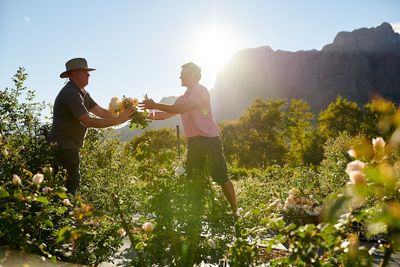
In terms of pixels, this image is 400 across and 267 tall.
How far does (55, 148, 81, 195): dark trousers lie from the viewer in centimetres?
458

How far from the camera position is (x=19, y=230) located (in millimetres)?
2582

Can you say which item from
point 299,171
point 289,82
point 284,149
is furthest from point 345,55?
point 299,171

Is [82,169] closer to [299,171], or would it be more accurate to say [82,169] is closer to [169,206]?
[169,206]

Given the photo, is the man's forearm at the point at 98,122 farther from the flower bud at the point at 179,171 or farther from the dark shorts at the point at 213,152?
the flower bud at the point at 179,171

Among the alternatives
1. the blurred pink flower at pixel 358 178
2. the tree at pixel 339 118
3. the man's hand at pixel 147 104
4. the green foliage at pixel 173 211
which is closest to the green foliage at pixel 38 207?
the green foliage at pixel 173 211

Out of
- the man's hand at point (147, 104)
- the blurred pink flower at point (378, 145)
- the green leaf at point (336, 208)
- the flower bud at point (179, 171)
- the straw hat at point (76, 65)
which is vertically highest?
the straw hat at point (76, 65)

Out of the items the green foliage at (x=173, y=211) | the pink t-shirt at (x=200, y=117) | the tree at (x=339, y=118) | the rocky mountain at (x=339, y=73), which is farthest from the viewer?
the rocky mountain at (x=339, y=73)

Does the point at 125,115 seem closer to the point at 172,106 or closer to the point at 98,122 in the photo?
the point at 98,122

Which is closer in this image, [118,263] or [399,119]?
[399,119]

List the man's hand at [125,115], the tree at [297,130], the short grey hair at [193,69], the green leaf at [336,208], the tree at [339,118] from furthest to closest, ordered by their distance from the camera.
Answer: the tree at [339,118] < the tree at [297,130] < the short grey hair at [193,69] < the man's hand at [125,115] < the green leaf at [336,208]

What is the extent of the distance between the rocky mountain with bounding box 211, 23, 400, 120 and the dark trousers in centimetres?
15812

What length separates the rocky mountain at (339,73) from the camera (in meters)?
156

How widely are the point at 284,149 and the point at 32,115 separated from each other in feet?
143

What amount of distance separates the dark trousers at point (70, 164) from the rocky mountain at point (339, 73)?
158 m
